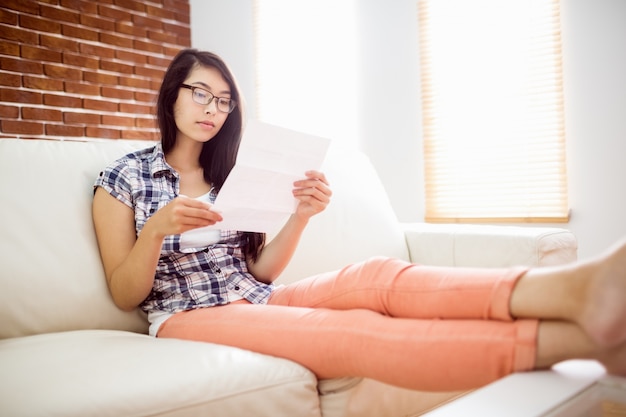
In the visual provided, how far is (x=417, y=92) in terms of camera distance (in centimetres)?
319

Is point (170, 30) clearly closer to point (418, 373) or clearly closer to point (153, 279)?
point (153, 279)

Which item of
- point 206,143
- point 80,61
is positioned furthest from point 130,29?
point 206,143

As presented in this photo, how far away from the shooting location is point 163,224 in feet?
3.78

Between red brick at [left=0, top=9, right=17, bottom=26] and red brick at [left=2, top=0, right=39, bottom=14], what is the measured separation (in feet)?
0.10

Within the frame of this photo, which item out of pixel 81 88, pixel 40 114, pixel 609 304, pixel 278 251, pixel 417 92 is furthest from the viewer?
pixel 81 88

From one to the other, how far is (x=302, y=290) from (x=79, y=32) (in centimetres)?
326

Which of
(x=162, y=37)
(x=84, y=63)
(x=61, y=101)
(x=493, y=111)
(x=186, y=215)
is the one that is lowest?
(x=186, y=215)

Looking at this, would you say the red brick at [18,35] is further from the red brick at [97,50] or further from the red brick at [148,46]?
the red brick at [148,46]

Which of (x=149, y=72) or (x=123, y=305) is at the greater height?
(x=149, y=72)

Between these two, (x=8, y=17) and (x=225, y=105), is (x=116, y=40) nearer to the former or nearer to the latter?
(x=8, y=17)

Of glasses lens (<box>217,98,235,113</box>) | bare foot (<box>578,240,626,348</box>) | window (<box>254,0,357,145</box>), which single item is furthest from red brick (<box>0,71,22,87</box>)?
bare foot (<box>578,240,626,348</box>)

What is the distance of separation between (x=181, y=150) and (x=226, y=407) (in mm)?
804

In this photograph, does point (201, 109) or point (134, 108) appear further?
point (134, 108)

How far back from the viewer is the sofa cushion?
4.16ft
